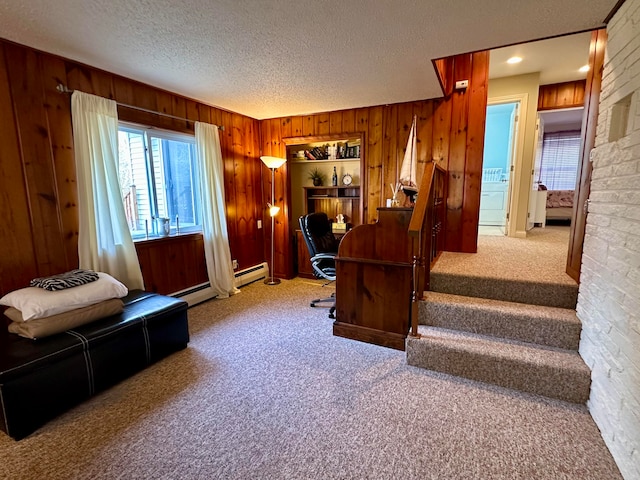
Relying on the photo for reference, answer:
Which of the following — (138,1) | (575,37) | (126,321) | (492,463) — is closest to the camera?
(492,463)

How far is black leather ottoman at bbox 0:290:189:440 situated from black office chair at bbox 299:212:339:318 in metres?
1.43

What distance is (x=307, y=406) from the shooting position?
6.19 feet

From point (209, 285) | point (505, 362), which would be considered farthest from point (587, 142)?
point (209, 285)

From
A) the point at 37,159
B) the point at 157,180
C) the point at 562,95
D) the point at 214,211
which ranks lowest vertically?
the point at 214,211

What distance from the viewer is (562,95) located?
16.0 feet

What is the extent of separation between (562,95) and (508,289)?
433cm

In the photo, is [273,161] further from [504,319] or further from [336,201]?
[504,319]

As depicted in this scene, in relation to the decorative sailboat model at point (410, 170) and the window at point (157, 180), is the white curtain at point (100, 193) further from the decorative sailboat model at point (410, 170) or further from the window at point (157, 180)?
the decorative sailboat model at point (410, 170)

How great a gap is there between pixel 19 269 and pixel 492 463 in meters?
3.25

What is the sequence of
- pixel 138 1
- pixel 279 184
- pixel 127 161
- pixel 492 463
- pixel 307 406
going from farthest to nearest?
pixel 279 184 < pixel 127 161 < pixel 307 406 < pixel 138 1 < pixel 492 463

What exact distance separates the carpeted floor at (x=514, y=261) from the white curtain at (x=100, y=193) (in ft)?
9.37

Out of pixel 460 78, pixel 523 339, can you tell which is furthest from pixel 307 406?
pixel 460 78

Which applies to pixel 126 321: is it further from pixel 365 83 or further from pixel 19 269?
pixel 365 83

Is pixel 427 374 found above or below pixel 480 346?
below
